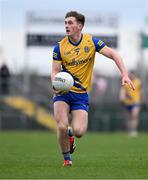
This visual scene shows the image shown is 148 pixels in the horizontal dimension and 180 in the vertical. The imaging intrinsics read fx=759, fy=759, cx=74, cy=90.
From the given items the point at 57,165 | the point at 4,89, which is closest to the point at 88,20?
the point at 4,89

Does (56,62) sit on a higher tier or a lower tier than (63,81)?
higher

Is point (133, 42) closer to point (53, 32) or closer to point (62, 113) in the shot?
point (53, 32)

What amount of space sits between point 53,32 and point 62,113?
24.7 meters

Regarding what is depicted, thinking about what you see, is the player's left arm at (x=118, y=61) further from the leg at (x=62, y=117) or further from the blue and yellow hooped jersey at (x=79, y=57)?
the leg at (x=62, y=117)

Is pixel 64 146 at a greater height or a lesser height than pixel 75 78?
A: lesser

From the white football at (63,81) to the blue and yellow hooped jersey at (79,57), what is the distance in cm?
36

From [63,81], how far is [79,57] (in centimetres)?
63

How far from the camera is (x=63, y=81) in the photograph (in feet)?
35.3

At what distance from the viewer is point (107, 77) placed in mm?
35344

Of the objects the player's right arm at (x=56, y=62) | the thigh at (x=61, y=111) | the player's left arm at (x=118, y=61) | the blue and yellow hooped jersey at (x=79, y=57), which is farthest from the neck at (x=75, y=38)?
the thigh at (x=61, y=111)

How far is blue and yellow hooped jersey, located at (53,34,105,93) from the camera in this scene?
11195 millimetres

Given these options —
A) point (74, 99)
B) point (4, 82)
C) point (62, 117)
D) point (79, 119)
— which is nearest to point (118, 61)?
point (74, 99)

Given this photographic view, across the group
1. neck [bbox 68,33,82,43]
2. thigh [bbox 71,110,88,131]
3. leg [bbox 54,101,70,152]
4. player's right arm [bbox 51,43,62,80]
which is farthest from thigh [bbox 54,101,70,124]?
neck [bbox 68,33,82,43]

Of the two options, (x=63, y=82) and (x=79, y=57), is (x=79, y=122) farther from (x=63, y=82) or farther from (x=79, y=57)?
(x=79, y=57)
